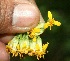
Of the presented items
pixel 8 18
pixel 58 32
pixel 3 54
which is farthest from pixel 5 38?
pixel 58 32

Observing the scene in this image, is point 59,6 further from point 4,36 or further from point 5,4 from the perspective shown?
point 5,4

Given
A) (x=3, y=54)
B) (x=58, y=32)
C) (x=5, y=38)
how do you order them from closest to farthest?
(x=5, y=38)
(x=3, y=54)
(x=58, y=32)

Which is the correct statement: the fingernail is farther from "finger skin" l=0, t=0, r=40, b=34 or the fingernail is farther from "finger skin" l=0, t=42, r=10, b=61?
"finger skin" l=0, t=42, r=10, b=61

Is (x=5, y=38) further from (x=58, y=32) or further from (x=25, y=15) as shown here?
(x=58, y=32)

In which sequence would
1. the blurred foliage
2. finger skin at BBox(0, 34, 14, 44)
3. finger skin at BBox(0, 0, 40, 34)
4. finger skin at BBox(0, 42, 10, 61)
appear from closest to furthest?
finger skin at BBox(0, 0, 40, 34)
finger skin at BBox(0, 34, 14, 44)
finger skin at BBox(0, 42, 10, 61)
the blurred foliage

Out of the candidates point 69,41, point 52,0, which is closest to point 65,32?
point 69,41

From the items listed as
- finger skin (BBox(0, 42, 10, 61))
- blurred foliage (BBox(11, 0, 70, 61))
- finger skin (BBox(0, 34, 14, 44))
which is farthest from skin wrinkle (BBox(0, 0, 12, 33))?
blurred foliage (BBox(11, 0, 70, 61))
